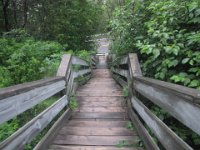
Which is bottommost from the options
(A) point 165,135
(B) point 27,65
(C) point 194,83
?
(A) point 165,135

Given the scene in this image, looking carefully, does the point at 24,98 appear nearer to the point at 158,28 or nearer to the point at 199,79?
the point at 199,79

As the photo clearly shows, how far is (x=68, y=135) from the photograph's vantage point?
349 centimetres

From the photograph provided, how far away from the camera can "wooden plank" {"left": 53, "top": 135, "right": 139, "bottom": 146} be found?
10.6 ft

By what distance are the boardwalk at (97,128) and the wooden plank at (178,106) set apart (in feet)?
3.15

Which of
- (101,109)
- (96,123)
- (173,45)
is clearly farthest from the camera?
(101,109)

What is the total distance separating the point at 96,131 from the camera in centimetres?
362

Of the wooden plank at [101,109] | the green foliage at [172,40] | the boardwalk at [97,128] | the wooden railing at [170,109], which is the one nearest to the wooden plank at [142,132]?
the wooden railing at [170,109]

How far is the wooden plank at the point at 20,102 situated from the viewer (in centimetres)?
184

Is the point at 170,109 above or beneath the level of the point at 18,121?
above

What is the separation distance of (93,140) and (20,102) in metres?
1.45

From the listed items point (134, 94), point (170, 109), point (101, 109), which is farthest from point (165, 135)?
point (101, 109)

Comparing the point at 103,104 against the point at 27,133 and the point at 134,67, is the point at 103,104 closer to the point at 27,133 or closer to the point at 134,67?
the point at 134,67

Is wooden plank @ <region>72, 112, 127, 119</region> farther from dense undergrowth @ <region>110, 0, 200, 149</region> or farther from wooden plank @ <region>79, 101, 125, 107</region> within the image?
dense undergrowth @ <region>110, 0, 200, 149</region>

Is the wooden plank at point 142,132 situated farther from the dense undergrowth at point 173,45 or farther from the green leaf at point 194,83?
the green leaf at point 194,83
